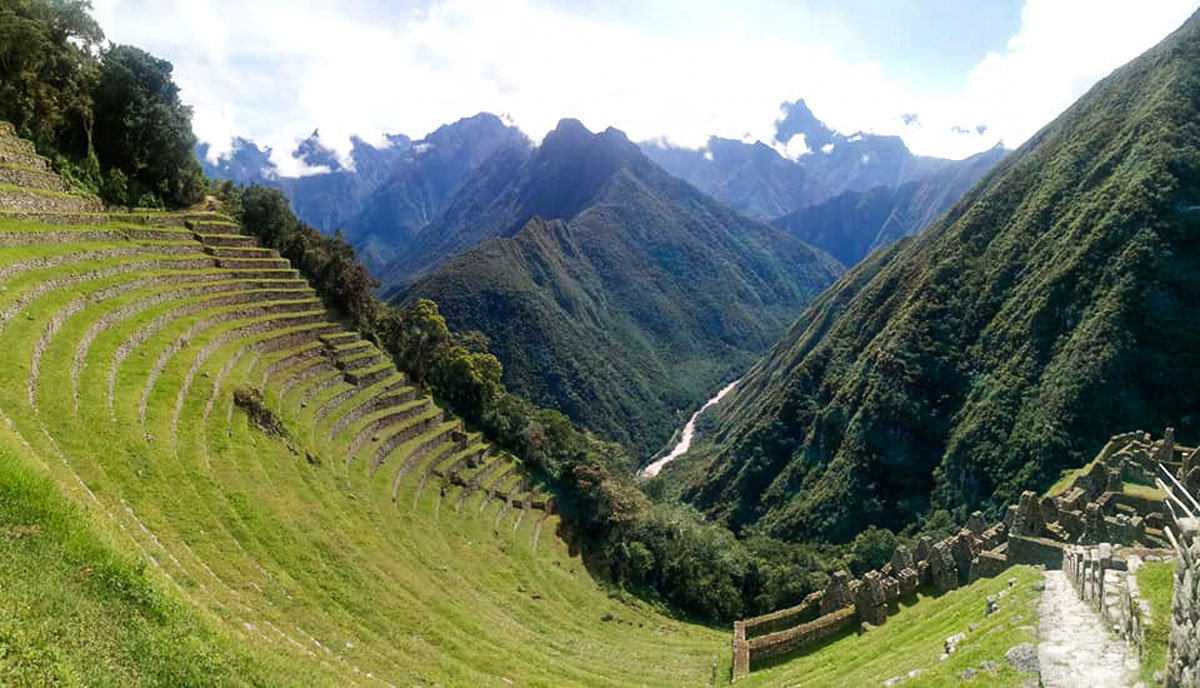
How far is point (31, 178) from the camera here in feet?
107

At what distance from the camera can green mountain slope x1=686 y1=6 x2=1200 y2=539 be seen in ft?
270

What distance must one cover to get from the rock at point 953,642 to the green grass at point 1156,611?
335 centimetres

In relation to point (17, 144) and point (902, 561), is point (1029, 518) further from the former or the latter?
point (17, 144)

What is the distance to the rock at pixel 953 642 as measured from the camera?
41.0ft

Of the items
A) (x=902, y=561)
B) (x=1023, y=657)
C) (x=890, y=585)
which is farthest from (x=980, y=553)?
(x=1023, y=657)

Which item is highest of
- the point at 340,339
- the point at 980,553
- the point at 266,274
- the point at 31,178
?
the point at 31,178

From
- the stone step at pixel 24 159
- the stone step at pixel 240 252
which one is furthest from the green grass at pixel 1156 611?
the stone step at pixel 24 159

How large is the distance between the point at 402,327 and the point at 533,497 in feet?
58.9

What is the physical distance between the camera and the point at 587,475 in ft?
157

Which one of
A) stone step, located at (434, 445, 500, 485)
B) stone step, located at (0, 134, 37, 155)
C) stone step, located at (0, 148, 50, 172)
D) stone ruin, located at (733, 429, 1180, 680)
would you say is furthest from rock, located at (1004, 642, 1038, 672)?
stone step, located at (0, 134, 37, 155)

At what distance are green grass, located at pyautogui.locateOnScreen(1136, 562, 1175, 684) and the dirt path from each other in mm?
262

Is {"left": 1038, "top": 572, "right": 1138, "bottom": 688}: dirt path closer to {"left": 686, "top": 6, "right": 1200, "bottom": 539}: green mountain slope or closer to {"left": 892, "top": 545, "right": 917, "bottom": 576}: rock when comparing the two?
{"left": 892, "top": 545, "right": 917, "bottom": 576}: rock

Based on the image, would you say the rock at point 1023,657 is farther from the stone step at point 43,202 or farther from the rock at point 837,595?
the stone step at point 43,202

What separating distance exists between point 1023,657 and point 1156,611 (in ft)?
6.70
